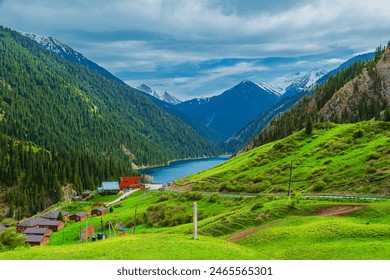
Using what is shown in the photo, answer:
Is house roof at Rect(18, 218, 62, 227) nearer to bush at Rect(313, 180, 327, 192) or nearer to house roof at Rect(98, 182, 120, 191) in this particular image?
house roof at Rect(98, 182, 120, 191)

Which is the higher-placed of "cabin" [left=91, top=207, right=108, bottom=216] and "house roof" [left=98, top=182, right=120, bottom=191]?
"house roof" [left=98, top=182, right=120, bottom=191]

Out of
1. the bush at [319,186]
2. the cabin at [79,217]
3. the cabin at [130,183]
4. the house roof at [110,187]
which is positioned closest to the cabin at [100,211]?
the cabin at [79,217]

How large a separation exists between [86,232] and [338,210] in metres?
62.9

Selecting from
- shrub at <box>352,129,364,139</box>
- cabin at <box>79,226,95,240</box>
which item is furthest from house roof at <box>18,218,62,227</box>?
shrub at <box>352,129,364,139</box>

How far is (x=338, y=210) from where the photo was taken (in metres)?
50.0

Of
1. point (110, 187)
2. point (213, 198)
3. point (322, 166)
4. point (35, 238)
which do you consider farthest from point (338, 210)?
point (110, 187)

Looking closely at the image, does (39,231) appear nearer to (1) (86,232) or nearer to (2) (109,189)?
(1) (86,232)

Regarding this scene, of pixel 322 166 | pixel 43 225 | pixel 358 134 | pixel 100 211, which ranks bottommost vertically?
pixel 43 225

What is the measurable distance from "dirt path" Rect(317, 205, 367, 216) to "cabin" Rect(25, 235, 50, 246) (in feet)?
258

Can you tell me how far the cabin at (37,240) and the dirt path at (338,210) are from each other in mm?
78715

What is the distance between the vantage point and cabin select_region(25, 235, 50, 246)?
10331cm
